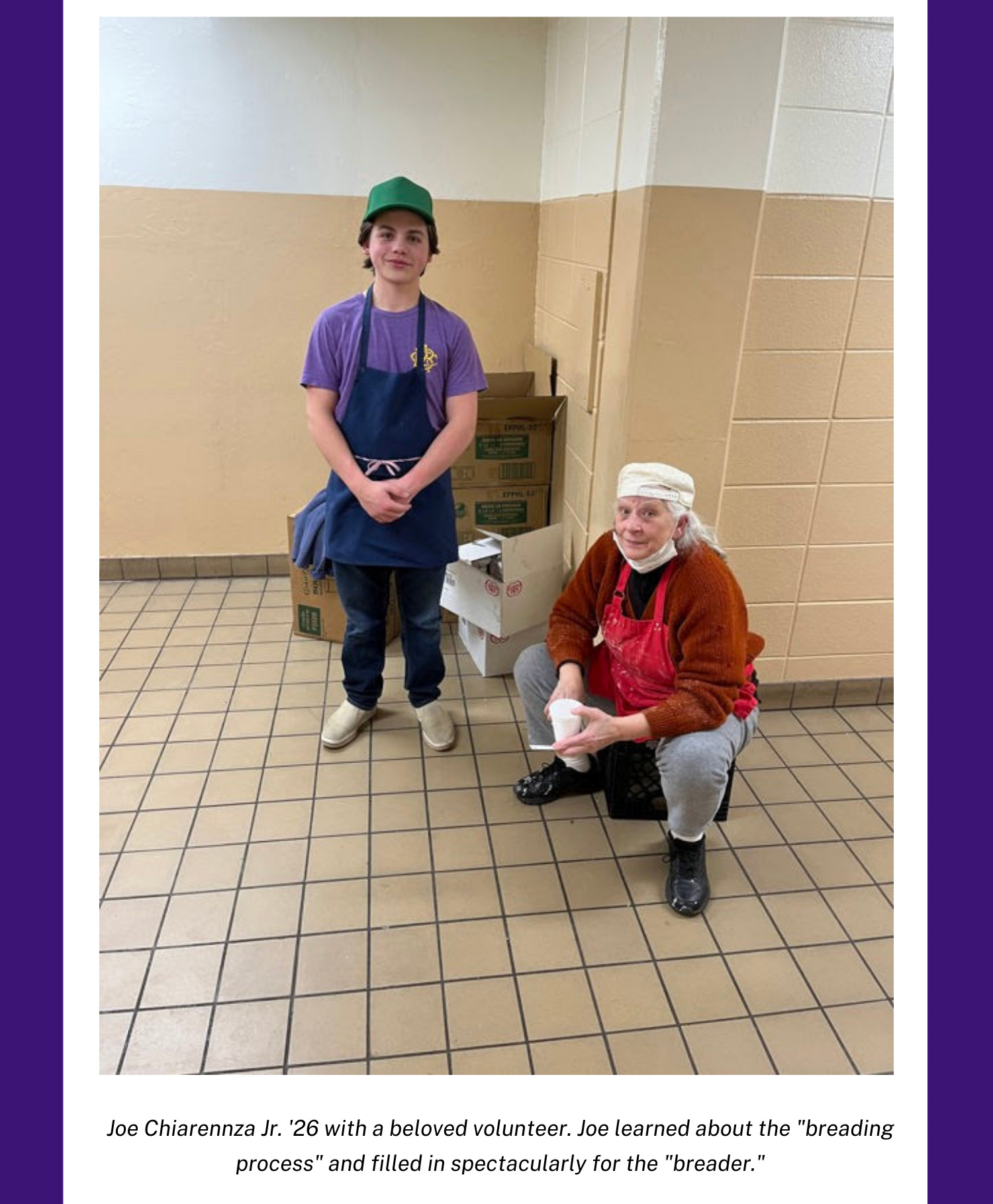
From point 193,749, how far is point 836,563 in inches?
80.3

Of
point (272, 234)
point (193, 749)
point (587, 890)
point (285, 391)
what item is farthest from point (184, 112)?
point (587, 890)

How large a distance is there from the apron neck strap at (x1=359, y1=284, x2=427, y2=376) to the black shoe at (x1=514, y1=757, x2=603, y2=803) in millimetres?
1119

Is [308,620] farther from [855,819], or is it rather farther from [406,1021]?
[855,819]

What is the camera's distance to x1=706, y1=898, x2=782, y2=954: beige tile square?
1746 mm

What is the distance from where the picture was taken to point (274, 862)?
6.27 ft

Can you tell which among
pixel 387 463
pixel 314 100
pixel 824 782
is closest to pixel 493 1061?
pixel 824 782

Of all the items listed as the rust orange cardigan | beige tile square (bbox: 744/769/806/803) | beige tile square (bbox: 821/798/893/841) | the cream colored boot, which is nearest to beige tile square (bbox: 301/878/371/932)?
the cream colored boot

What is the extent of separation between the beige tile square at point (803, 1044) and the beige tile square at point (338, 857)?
0.95m

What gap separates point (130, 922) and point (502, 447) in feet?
5.99

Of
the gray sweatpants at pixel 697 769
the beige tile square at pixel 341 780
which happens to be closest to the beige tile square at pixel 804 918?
the gray sweatpants at pixel 697 769

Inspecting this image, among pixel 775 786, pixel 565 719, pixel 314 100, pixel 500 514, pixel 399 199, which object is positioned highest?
pixel 314 100

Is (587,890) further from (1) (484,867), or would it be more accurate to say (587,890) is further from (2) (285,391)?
(2) (285,391)

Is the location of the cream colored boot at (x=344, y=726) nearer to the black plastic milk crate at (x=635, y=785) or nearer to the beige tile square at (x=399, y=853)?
the beige tile square at (x=399, y=853)

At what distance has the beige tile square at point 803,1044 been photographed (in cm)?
149
